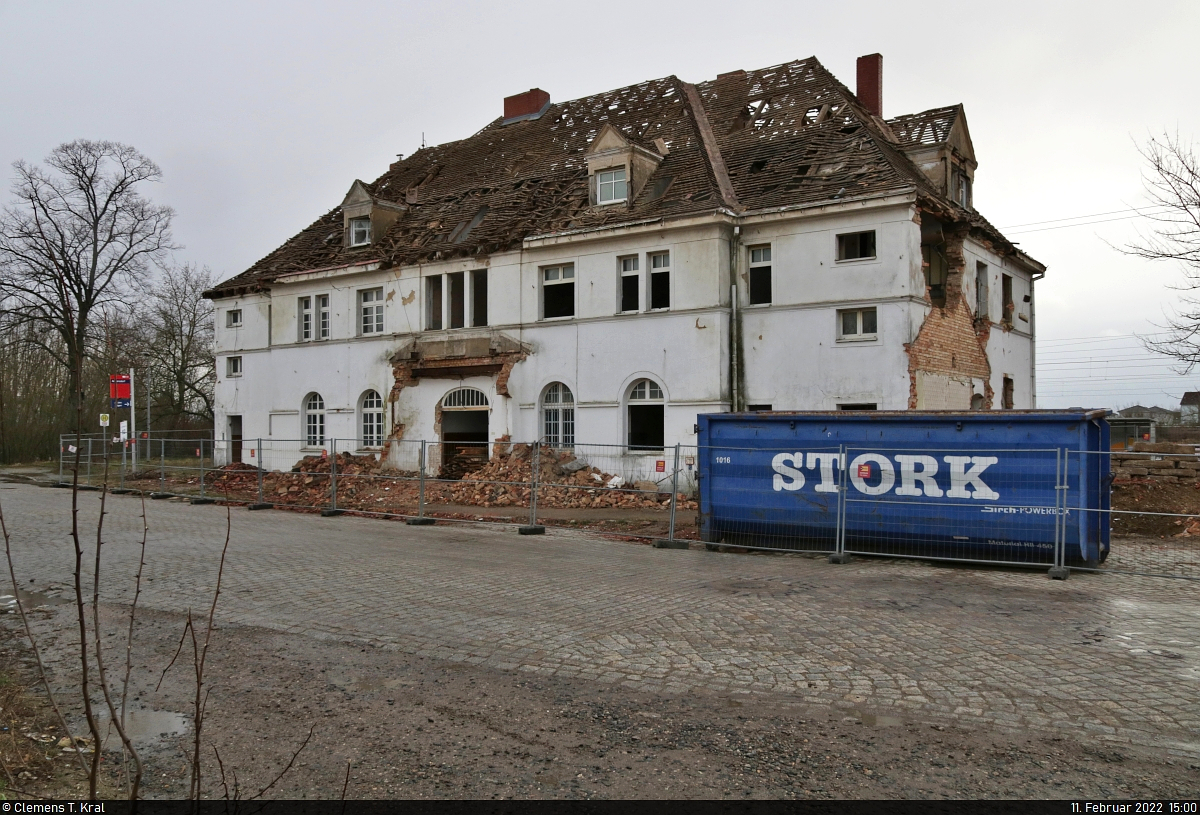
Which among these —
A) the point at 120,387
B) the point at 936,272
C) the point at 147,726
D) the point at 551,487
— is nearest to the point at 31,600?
the point at 147,726

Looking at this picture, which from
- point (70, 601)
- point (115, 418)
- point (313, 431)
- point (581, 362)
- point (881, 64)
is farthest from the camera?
point (115, 418)

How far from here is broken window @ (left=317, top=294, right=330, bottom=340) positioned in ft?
104

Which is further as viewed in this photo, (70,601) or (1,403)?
(1,403)

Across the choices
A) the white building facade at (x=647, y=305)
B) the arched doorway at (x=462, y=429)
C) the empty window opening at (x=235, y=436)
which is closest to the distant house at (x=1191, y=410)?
the white building facade at (x=647, y=305)

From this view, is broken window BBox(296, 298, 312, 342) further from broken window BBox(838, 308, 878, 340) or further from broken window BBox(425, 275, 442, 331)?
broken window BBox(838, 308, 878, 340)

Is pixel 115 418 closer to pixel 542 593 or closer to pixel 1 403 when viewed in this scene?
pixel 1 403

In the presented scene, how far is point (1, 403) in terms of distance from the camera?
4350 cm

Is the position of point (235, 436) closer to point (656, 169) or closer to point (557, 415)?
point (557, 415)

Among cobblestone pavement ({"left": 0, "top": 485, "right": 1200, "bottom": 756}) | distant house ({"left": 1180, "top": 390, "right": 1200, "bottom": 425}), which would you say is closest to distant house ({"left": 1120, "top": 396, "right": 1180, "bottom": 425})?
distant house ({"left": 1180, "top": 390, "right": 1200, "bottom": 425})

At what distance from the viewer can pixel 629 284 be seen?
25328 millimetres

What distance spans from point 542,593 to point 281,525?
30.5 ft

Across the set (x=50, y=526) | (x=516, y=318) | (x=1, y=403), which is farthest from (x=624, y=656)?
(x=1, y=403)

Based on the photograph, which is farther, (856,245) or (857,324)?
(856,245)

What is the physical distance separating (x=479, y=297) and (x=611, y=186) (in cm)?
671
